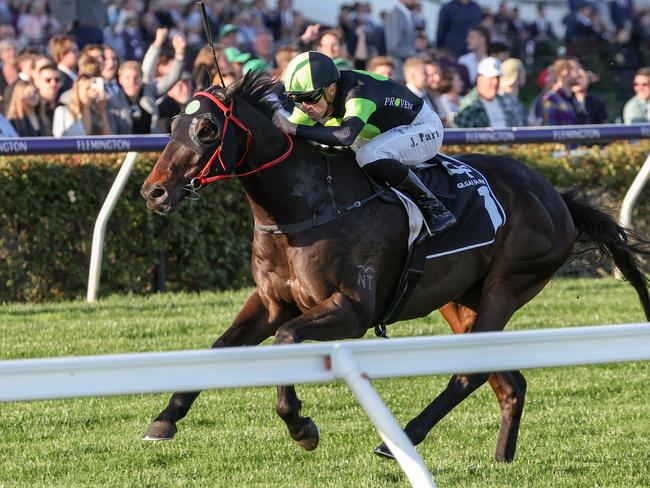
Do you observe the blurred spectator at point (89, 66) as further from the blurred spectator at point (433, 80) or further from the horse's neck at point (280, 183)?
the horse's neck at point (280, 183)

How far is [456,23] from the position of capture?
55.3 ft

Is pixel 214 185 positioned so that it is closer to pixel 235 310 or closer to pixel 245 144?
pixel 235 310

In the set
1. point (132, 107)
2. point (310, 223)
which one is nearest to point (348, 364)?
point (310, 223)

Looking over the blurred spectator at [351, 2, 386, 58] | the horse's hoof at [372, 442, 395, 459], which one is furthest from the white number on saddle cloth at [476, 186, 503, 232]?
the blurred spectator at [351, 2, 386, 58]

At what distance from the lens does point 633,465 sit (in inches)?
206

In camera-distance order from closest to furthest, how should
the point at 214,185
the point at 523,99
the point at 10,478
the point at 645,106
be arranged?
the point at 10,478
the point at 214,185
the point at 645,106
the point at 523,99

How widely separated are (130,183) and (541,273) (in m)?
3.92

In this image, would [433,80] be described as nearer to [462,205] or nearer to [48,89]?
[48,89]

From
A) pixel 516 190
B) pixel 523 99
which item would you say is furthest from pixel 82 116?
pixel 523 99

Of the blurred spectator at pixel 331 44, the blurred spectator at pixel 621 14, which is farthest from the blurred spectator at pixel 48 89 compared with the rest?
the blurred spectator at pixel 621 14

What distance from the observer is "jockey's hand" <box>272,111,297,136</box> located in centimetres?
528

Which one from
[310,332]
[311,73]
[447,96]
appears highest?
[311,73]

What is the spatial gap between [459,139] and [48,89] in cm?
323

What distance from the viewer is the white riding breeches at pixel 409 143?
5.44 m
